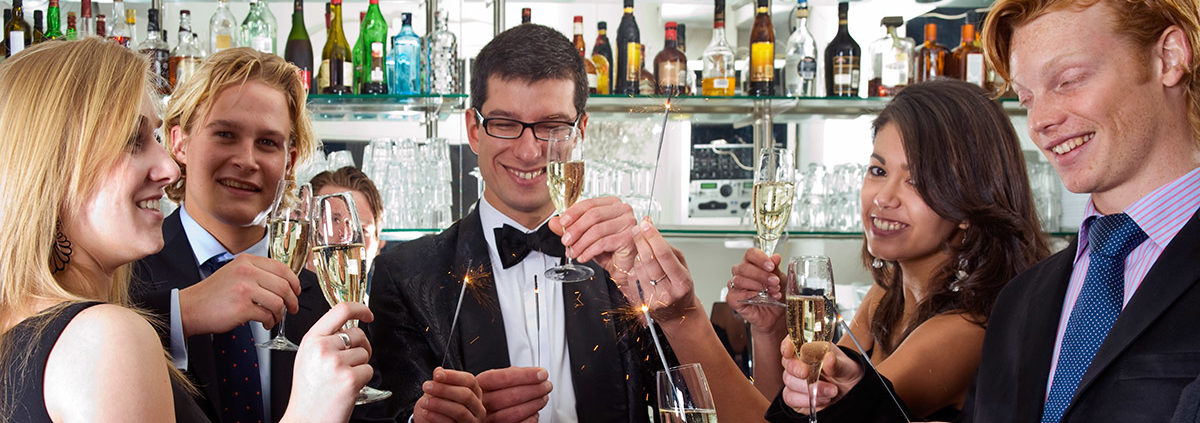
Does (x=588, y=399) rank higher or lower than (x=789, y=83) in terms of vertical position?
lower

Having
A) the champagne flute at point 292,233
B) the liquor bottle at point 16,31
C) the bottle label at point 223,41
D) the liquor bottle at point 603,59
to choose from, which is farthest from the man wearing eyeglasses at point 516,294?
the liquor bottle at point 16,31

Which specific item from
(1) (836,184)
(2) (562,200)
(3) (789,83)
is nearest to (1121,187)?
(2) (562,200)

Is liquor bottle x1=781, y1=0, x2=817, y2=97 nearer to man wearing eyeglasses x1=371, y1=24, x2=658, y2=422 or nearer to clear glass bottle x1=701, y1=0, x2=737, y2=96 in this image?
clear glass bottle x1=701, y1=0, x2=737, y2=96

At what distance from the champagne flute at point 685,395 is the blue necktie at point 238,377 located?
2.54ft

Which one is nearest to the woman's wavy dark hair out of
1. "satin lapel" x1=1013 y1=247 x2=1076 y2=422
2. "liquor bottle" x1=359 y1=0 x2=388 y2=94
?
"satin lapel" x1=1013 y1=247 x2=1076 y2=422

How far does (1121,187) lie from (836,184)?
1868 mm

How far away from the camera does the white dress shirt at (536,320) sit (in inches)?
62.5

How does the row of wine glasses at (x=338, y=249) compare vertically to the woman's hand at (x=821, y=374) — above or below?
above

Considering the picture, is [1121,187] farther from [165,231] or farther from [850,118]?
[850,118]

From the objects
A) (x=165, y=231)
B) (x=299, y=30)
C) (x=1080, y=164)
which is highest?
(x=299, y=30)

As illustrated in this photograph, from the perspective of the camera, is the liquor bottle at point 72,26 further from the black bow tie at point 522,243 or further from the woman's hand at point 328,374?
the woman's hand at point 328,374

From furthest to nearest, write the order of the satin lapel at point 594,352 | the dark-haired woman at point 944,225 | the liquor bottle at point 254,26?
1. the liquor bottle at point 254,26
2. the dark-haired woman at point 944,225
3. the satin lapel at point 594,352

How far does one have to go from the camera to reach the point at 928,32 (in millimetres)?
3414

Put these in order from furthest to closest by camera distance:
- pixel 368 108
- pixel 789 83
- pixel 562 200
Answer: pixel 789 83
pixel 368 108
pixel 562 200
